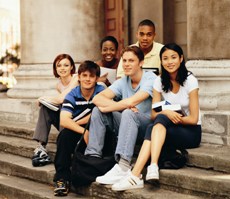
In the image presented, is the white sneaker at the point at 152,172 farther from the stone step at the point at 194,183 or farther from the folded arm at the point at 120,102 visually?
the folded arm at the point at 120,102

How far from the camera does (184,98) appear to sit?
19.2ft

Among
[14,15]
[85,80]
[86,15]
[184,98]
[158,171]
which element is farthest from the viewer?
[14,15]

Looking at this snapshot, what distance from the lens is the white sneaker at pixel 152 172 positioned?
5309 millimetres

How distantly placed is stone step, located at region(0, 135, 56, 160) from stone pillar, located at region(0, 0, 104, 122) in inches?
29.3

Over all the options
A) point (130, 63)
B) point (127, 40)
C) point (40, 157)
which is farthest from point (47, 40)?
point (130, 63)

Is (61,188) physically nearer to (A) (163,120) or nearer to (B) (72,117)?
(B) (72,117)

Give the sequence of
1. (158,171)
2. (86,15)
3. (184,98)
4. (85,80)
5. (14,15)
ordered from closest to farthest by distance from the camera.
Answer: (158,171) < (184,98) < (85,80) < (86,15) < (14,15)

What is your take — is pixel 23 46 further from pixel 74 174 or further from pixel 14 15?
pixel 14 15

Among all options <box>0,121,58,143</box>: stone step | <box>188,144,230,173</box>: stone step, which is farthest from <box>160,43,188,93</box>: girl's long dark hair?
<box>0,121,58,143</box>: stone step

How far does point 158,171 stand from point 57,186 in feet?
3.80

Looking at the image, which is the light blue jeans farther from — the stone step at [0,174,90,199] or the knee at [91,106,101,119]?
the stone step at [0,174,90,199]

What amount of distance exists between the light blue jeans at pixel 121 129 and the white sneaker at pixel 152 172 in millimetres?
354

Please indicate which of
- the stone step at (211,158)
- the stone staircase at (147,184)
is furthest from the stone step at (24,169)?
the stone step at (211,158)

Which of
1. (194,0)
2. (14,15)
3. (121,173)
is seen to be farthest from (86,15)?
(14,15)
